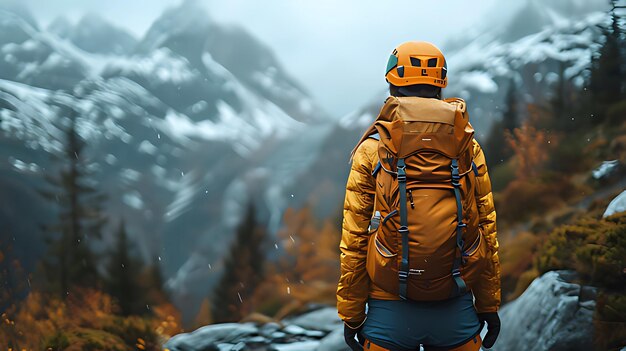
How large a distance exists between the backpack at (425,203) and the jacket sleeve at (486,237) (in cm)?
18

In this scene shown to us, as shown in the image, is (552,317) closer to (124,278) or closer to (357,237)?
(357,237)

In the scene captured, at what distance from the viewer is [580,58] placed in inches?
195

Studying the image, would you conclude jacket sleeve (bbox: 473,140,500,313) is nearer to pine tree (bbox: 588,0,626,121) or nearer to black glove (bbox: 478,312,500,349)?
black glove (bbox: 478,312,500,349)

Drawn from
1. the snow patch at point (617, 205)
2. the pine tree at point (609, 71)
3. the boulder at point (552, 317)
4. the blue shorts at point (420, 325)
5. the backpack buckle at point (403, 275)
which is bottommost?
the boulder at point (552, 317)

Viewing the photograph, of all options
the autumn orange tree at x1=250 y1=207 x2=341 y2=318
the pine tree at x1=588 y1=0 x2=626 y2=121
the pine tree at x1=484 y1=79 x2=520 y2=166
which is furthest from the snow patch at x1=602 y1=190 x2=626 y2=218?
the autumn orange tree at x1=250 y1=207 x2=341 y2=318

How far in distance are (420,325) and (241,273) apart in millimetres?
2825

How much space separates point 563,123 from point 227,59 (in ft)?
9.81

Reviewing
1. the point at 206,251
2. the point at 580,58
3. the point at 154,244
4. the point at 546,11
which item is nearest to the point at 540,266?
the point at 580,58

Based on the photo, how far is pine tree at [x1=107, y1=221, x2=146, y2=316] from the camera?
4.50m

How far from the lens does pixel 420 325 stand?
82.0 inches

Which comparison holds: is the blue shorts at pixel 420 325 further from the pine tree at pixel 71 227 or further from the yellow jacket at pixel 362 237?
the pine tree at pixel 71 227

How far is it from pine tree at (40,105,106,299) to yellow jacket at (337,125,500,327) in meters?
2.93

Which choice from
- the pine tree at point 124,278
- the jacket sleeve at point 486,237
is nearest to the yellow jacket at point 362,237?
the jacket sleeve at point 486,237

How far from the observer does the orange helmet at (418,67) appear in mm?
2217
